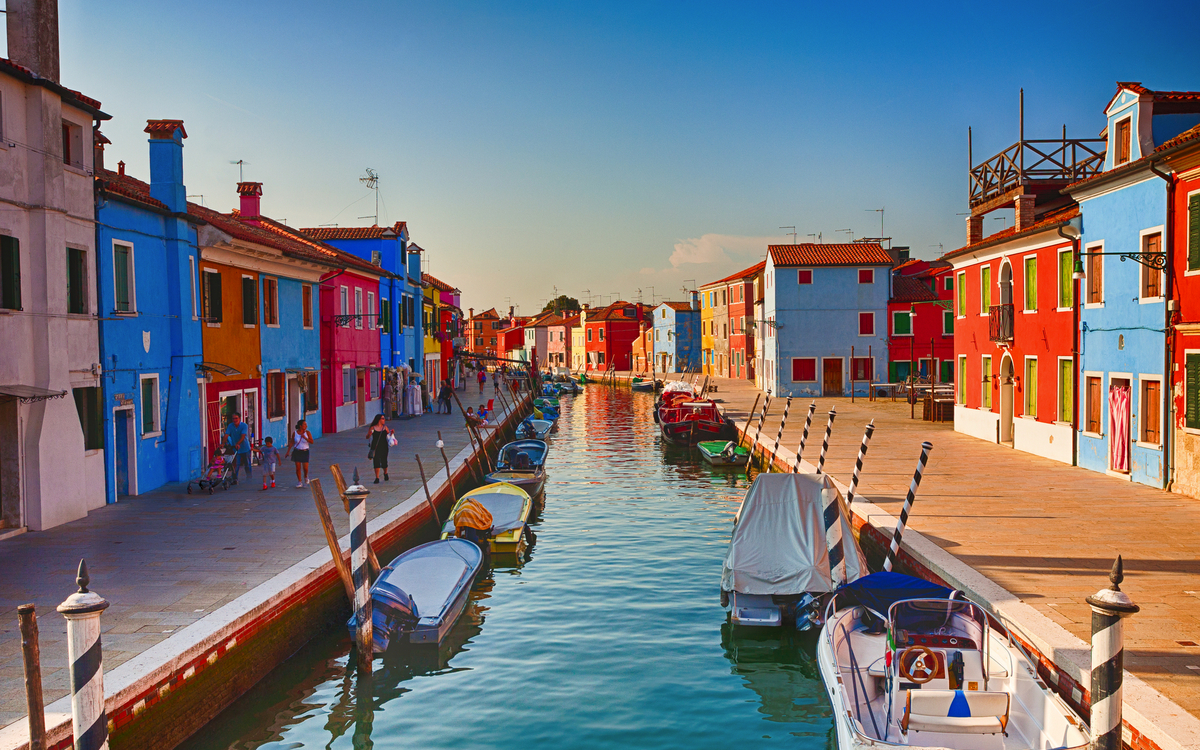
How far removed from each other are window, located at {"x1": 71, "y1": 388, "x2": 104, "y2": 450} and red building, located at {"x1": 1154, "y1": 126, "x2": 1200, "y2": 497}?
64.6 feet

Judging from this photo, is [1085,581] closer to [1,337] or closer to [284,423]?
[1,337]

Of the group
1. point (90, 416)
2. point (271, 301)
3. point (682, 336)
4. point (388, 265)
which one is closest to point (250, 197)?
point (388, 265)

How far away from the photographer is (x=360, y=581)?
10172mm

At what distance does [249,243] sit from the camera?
21.0 metres

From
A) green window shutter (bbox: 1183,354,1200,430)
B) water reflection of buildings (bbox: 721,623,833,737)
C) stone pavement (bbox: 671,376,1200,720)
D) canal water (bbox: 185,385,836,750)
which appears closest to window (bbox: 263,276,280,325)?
canal water (bbox: 185,385,836,750)

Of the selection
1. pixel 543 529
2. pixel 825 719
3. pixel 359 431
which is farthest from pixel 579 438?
pixel 825 719

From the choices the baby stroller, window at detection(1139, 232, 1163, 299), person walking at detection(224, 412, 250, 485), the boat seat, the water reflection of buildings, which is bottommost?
the water reflection of buildings

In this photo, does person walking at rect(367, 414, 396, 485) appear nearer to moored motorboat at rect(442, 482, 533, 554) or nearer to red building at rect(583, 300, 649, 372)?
moored motorboat at rect(442, 482, 533, 554)

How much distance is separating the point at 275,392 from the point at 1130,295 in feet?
70.5

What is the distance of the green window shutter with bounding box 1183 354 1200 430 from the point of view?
51.4 ft

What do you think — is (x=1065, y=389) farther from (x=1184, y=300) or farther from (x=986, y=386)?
(x=986, y=386)

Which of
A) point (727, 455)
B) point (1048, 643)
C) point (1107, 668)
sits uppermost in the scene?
point (1107, 668)

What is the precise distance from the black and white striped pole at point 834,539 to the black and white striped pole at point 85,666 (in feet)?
27.9

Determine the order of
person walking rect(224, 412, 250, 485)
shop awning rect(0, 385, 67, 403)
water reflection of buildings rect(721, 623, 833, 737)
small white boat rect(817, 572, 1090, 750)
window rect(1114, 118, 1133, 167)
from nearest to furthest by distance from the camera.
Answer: small white boat rect(817, 572, 1090, 750) < water reflection of buildings rect(721, 623, 833, 737) < shop awning rect(0, 385, 67, 403) < window rect(1114, 118, 1133, 167) < person walking rect(224, 412, 250, 485)
